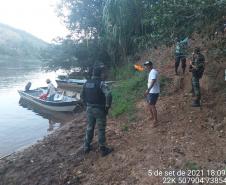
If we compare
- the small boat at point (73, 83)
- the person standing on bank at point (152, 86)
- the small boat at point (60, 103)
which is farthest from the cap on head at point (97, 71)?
the small boat at point (73, 83)

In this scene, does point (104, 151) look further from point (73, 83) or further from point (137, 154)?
point (73, 83)

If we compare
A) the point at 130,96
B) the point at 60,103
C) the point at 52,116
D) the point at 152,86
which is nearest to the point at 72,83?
the point at 52,116

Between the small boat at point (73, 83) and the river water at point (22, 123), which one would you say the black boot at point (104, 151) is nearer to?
the river water at point (22, 123)

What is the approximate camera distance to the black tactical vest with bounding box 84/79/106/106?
685 centimetres

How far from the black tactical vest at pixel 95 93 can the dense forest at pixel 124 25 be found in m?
1.84

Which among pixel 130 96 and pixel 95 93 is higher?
pixel 95 93

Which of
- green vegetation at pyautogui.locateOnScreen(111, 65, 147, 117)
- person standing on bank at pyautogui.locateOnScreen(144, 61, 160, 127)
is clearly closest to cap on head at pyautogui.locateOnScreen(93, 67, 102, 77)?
person standing on bank at pyautogui.locateOnScreen(144, 61, 160, 127)

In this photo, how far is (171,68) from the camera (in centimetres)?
1364

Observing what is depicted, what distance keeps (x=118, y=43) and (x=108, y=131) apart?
11290 millimetres

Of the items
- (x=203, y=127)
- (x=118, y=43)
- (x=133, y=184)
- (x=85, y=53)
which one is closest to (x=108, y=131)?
(x=203, y=127)

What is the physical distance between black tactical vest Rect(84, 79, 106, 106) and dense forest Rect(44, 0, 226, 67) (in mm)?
1841

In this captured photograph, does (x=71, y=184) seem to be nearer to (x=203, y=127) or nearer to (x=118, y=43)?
(x=203, y=127)

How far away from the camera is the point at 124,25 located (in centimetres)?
1728

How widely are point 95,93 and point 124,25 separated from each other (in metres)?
11.1
